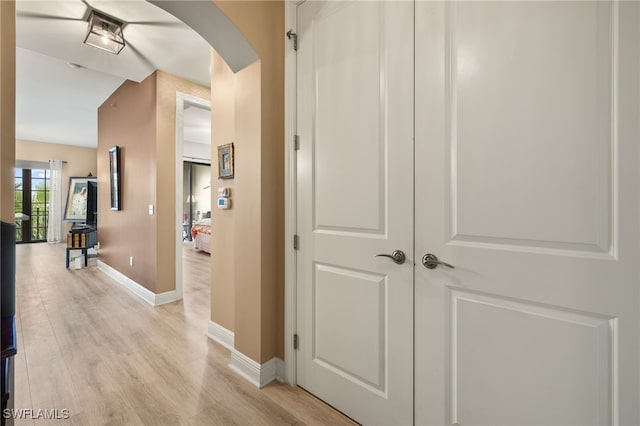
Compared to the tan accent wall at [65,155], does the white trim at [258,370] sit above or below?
below

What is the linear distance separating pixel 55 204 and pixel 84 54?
7.48 metres

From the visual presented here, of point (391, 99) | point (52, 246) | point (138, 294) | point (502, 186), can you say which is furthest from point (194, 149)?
point (502, 186)

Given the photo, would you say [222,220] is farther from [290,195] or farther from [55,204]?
[55,204]

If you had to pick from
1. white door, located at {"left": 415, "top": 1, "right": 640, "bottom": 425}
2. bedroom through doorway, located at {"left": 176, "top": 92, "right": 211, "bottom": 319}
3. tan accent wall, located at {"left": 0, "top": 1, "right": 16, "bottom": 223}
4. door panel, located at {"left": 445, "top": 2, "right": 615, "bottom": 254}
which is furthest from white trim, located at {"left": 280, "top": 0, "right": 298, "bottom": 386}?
bedroom through doorway, located at {"left": 176, "top": 92, "right": 211, "bottom": 319}

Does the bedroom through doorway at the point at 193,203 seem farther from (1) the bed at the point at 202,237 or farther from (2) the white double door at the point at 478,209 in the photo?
(2) the white double door at the point at 478,209

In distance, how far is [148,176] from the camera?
142 inches

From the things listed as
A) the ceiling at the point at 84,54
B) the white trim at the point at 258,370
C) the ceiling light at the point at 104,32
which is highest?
the ceiling at the point at 84,54

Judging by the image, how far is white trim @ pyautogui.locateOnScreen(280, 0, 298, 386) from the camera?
6.00 ft

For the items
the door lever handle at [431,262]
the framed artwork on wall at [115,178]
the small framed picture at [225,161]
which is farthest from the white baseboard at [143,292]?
the door lever handle at [431,262]

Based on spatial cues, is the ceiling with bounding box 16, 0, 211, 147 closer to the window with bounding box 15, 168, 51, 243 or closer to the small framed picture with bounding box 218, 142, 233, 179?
the small framed picture with bounding box 218, 142, 233, 179

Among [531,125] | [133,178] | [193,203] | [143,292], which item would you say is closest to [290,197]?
[531,125]

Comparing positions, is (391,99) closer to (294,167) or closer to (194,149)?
(294,167)

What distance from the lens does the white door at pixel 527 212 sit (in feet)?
3.02

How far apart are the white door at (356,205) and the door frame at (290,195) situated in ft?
0.16
